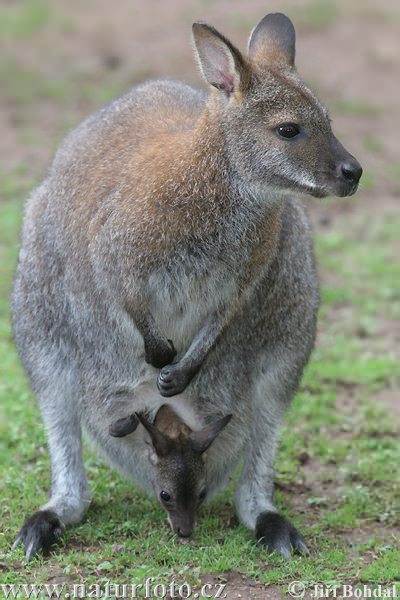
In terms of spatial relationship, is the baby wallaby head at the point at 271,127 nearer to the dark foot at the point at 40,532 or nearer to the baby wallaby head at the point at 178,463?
the baby wallaby head at the point at 178,463

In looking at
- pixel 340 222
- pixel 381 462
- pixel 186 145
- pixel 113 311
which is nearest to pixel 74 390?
pixel 113 311

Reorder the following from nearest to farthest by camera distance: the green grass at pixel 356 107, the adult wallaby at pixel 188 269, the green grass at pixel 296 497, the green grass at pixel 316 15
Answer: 1. the adult wallaby at pixel 188 269
2. the green grass at pixel 296 497
3. the green grass at pixel 356 107
4. the green grass at pixel 316 15

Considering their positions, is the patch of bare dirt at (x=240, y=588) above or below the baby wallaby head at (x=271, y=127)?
below

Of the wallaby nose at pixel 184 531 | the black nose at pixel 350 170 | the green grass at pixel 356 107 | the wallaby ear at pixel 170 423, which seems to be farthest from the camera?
the green grass at pixel 356 107

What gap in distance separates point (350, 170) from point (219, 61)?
69 cm

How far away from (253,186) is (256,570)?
1.58 meters

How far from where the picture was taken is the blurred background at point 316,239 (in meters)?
5.39

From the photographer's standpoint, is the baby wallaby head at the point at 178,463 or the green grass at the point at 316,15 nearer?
the baby wallaby head at the point at 178,463

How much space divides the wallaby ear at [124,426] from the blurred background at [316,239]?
47 centimetres

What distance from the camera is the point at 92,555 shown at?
4855 millimetres

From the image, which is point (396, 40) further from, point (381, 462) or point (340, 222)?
point (381, 462)

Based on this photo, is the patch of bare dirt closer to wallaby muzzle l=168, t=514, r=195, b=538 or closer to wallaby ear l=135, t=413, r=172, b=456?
wallaby muzzle l=168, t=514, r=195, b=538

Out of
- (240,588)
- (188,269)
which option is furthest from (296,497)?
(188,269)

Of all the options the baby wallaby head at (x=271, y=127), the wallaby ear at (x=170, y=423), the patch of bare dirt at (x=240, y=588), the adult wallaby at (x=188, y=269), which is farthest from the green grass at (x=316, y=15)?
the patch of bare dirt at (x=240, y=588)
